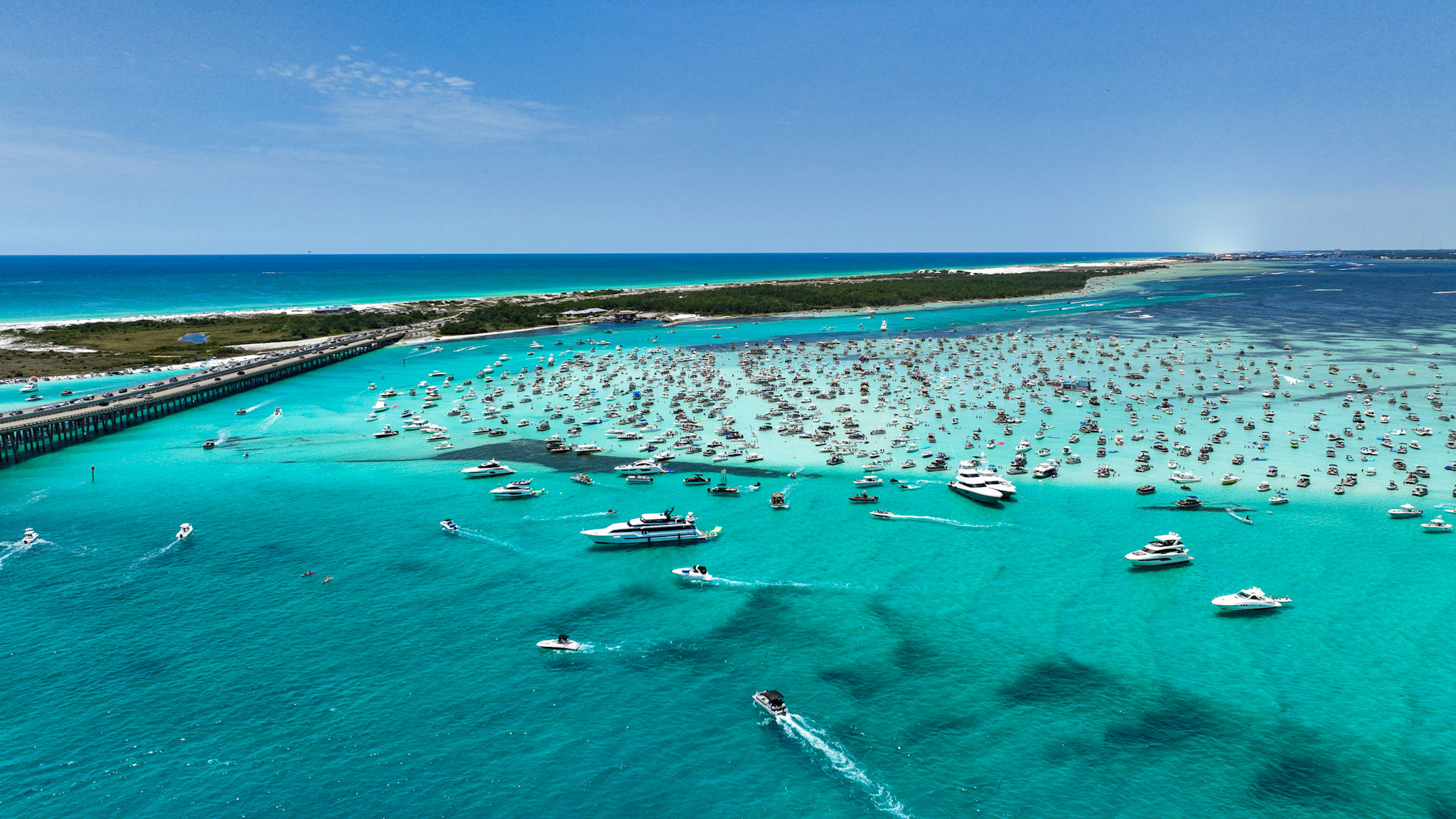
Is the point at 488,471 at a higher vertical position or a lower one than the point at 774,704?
higher

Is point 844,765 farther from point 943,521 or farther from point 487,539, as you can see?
point 487,539

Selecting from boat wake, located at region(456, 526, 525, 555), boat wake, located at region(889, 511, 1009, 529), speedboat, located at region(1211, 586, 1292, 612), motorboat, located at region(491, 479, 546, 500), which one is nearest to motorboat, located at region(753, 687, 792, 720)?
boat wake, located at region(456, 526, 525, 555)

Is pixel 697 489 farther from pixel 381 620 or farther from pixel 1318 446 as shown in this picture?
pixel 1318 446

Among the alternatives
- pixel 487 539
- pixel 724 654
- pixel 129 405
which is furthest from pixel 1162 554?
pixel 129 405

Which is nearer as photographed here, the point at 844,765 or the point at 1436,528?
A: the point at 844,765

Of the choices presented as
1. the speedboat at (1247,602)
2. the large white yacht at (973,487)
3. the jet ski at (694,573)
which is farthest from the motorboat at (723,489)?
the speedboat at (1247,602)

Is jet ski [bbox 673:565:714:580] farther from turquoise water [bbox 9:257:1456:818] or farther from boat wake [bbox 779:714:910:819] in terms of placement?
boat wake [bbox 779:714:910:819]
